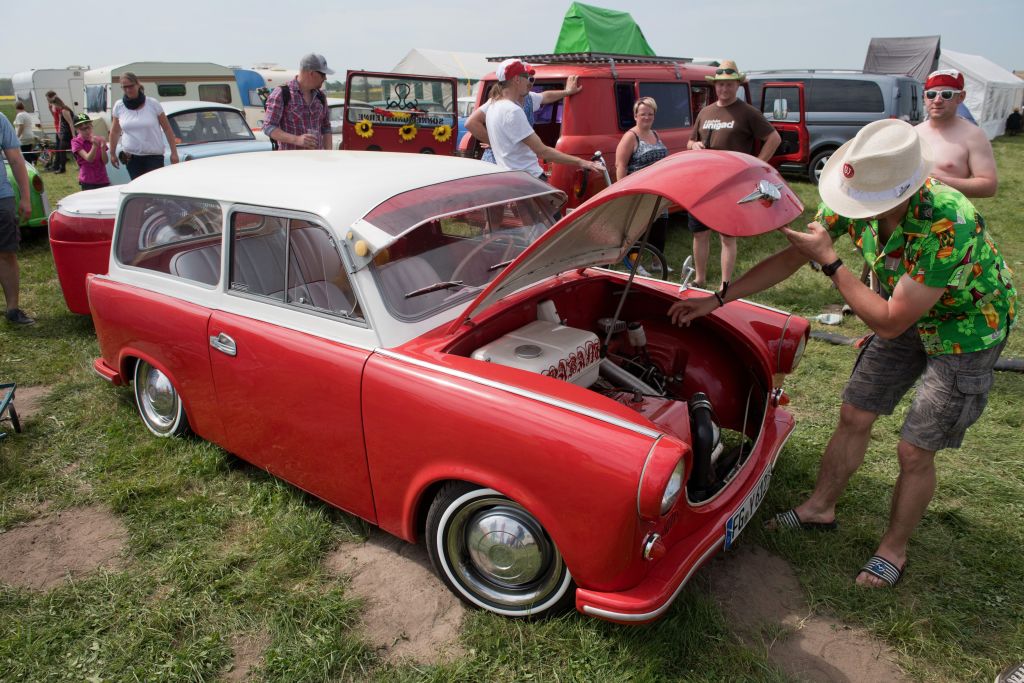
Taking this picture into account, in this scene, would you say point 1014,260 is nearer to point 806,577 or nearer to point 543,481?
point 806,577

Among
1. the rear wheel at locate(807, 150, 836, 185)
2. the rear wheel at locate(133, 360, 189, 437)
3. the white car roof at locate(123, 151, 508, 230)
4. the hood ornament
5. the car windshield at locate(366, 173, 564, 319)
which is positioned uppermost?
the hood ornament

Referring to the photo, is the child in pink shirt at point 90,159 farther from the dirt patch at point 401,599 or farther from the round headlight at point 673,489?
the round headlight at point 673,489

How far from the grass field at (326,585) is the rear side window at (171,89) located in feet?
52.7

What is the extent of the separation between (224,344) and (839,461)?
268 cm

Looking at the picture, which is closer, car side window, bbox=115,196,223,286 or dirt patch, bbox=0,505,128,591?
dirt patch, bbox=0,505,128,591

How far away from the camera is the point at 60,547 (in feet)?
9.91

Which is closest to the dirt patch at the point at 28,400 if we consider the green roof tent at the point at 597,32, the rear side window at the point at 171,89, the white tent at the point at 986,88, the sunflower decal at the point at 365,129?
the sunflower decal at the point at 365,129

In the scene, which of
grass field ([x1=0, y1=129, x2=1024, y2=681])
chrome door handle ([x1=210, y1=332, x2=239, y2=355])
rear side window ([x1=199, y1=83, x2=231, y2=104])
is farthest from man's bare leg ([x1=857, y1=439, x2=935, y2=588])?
rear side window ([x1=199, y1=83, x2=231, y2=104])

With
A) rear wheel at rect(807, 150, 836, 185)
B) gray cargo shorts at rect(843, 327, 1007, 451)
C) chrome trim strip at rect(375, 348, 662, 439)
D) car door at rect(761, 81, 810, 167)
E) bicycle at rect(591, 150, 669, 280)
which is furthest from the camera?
rear wheel at rect(807, 150, 836, 185)

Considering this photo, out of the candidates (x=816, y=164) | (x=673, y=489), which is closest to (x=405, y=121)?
(x=673, y=489)

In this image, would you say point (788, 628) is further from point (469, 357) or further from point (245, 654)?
point (245, 654)

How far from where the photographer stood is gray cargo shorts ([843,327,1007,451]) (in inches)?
96.2

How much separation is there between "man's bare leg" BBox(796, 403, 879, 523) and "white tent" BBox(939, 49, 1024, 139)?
20.4m

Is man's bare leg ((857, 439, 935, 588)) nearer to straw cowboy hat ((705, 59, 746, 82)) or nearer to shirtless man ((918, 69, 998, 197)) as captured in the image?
shirtless man ((918, 69, 998, 197))
